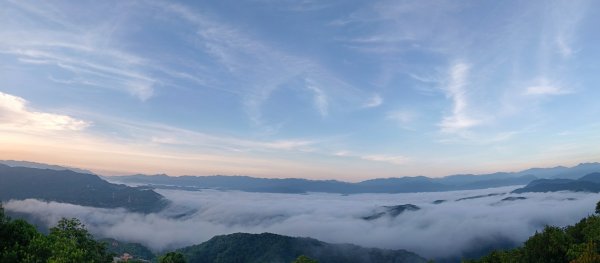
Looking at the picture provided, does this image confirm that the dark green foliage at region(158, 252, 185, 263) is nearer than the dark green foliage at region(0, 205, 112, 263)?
No

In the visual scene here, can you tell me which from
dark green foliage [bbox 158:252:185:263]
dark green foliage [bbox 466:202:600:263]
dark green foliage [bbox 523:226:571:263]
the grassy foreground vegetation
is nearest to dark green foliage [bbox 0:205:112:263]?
the grassy foreground vegetation

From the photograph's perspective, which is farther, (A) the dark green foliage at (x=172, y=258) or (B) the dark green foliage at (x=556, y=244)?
(A) the dark green foliage at (x=172, y=258)

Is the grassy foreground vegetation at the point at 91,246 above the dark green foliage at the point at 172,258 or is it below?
above

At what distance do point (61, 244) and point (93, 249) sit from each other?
29.4 metres

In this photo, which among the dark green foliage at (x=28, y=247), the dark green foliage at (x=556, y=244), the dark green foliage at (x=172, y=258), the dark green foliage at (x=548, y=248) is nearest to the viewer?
the dark green foliage at (x=28, y=247)

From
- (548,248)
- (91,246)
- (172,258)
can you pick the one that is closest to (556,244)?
(548,248)

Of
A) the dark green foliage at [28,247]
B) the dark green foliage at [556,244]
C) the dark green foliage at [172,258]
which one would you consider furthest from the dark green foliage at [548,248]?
the dark green foliage at [172,258]

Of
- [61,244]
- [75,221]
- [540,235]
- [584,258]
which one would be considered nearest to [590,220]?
[540,235]

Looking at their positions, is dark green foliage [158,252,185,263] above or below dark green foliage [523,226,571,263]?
below

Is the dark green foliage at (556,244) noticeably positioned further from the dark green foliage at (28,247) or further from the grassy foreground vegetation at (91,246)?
the dark green foliage at (28,247)

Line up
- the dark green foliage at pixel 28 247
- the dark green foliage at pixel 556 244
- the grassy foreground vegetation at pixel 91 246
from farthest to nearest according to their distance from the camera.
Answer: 1. the dark green foliage at pixel 556 244
2. the grassy foreground vegetation at pixel 91 246
3. the dark green foliage at pixel 28 247

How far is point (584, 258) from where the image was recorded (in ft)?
119

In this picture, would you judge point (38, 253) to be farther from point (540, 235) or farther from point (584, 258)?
point (540, 235)

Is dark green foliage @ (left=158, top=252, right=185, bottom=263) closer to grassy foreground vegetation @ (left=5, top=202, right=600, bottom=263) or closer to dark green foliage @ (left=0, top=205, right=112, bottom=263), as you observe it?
grassy foreground vegetation @ (left=5, top=202, right=600, bottom=263)
